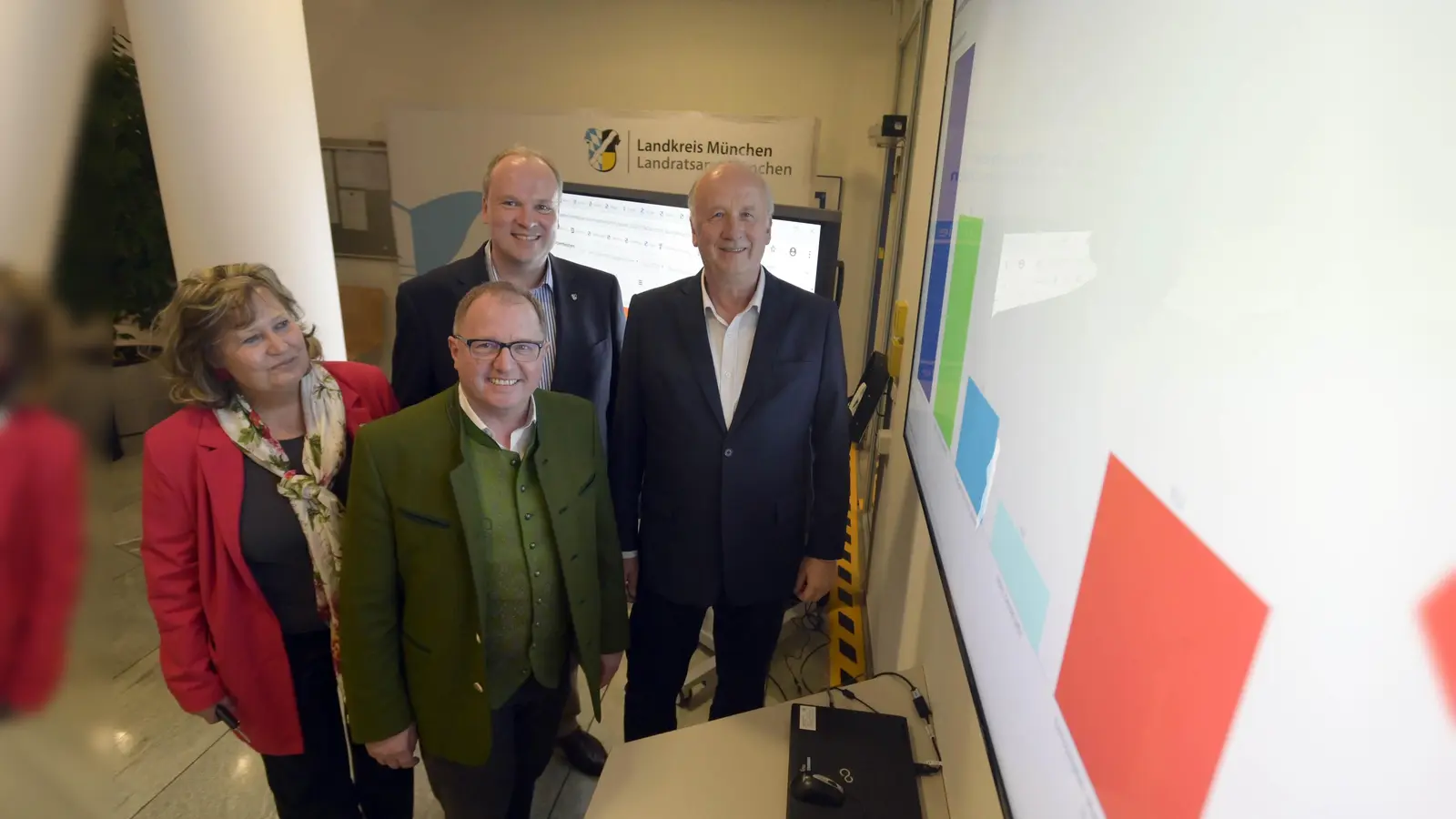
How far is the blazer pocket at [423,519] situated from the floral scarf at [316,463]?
0.22 meters

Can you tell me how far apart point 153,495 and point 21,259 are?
1.29m

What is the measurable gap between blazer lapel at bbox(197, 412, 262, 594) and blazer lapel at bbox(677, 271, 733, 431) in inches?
35.4

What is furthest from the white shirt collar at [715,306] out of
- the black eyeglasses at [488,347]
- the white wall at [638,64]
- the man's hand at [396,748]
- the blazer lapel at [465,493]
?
the white wall at [638,64]

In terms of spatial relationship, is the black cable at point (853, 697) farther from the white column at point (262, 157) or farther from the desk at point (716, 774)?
the white column at point (262, 157)

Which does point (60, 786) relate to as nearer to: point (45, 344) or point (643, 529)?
point (45, 344)

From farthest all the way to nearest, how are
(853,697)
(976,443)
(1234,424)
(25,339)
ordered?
Result: (853,697)
(976,443)
(1234,424)
(25,339)

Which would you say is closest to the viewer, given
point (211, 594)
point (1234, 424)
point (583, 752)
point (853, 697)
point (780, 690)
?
point (1234, 424)

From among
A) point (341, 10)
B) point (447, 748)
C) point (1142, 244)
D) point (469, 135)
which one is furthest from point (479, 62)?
point (1142, 244)

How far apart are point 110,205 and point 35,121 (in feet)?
0.11

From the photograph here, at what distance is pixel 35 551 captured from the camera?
20cm

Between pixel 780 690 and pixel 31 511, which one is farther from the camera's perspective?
pixel 780 690

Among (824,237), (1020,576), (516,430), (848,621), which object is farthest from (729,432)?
(848,621)

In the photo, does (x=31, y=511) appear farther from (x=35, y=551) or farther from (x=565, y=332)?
(x=565, y=332)

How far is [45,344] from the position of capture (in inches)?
7.7
